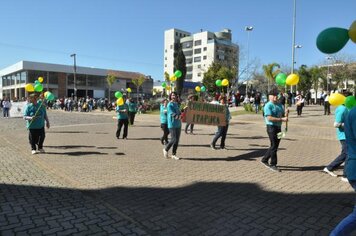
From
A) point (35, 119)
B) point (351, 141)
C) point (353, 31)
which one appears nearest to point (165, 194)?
point (351, 141)

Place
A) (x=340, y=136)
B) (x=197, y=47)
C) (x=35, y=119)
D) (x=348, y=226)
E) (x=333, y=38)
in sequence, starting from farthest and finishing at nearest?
1. (x=197, y=47)
2. (x=35, y=119)
3. (x=340, y=136)
4. (x=333, y=38)
5. (x=348, y=226)

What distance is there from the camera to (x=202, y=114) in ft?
32.2

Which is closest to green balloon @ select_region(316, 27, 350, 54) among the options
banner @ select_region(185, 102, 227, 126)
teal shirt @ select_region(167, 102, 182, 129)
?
teal shirt @ select_region(167, 102, 182, 129)

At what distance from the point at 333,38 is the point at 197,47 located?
347 feet

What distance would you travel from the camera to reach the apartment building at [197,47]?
10056 cm

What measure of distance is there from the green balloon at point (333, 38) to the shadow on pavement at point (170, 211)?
2.24 meters

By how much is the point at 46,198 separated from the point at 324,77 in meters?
57.3

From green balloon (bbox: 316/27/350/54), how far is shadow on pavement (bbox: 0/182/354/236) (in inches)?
88.1

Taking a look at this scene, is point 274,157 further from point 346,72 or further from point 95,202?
point 346,72

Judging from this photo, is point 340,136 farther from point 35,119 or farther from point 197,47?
point 197,47

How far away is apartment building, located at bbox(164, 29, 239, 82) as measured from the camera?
101 m

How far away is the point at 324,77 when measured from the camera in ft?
181

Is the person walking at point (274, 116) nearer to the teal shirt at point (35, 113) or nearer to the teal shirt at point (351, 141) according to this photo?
the teal shirt at point (351, 141)

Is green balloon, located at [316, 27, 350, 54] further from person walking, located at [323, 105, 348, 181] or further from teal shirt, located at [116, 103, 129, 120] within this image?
teal shirt, located at [116, 103, 129, 120]
